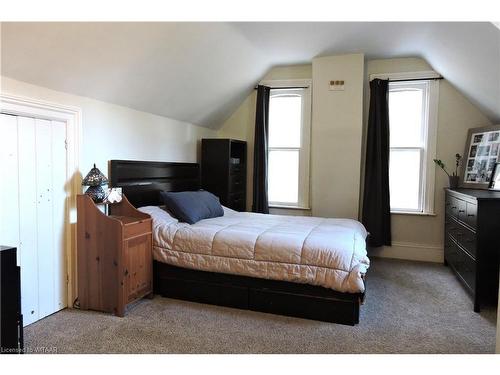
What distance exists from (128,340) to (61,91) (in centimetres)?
193

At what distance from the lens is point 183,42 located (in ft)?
10.5

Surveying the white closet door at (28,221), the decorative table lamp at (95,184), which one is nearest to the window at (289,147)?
the decorative table lamp at (95,184)

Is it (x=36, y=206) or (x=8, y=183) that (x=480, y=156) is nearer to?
(x=36, y=206)

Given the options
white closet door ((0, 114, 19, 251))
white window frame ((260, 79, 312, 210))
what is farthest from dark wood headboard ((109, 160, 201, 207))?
white window frame ((260, 79, 312, 210))

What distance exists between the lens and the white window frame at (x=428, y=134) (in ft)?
14.5

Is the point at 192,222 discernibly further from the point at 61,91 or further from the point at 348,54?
the point at 348,54

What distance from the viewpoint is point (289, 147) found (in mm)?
5039

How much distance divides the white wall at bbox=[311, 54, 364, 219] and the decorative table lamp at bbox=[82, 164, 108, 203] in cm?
278

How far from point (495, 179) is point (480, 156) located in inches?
15.0

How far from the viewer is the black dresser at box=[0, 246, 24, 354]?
193 centimetres

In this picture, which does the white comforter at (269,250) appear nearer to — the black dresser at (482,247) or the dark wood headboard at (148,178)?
the dark wood headboard at (148,178)

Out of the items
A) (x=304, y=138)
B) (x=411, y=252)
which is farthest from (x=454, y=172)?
(x=304, y=138)

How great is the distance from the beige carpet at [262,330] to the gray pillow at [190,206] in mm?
793
